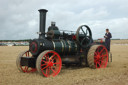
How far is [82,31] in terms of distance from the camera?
718cm

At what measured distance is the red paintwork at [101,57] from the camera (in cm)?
711

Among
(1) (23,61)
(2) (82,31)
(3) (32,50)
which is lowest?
(1) (23,61)

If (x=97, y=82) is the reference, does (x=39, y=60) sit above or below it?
above

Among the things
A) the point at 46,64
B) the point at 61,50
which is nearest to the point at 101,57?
the point at 61,50

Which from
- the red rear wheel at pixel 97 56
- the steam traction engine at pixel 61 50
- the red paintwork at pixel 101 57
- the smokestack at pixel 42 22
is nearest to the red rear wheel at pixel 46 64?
the steam traction engine at pixel 61 50

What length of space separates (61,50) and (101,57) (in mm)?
2088

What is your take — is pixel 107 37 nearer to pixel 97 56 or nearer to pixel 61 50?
pixel 97 56

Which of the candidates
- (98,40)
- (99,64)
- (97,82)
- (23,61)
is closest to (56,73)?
(23,61)

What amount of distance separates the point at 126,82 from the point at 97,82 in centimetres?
79

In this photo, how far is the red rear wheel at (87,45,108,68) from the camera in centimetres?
677

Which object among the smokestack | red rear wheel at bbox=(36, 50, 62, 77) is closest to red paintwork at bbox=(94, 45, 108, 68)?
red rear wheel at bbox=(36, 50, 62, 77)

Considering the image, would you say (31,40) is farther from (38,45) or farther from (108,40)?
(108,40)

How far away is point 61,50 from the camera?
21.0 feet

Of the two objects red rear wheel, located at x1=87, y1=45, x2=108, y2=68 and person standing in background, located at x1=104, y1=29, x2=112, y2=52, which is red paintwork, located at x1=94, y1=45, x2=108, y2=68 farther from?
person standing in background, located at x1=104, y1=29, x2=112, y2=52
